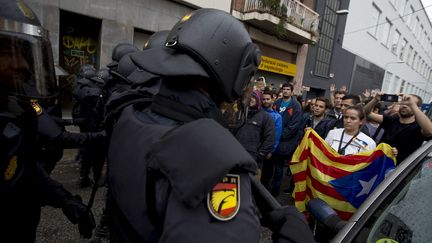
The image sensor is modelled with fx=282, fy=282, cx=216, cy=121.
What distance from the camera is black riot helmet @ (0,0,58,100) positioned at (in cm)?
120

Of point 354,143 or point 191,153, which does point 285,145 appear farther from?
point 191,153

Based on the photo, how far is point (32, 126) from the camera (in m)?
1.38

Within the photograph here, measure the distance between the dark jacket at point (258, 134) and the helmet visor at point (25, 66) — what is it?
7.67 ft

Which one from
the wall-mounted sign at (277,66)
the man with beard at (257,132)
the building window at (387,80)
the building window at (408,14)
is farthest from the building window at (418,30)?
the man with beard at (257,132)

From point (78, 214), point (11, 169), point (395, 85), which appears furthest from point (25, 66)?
point (395, 85)

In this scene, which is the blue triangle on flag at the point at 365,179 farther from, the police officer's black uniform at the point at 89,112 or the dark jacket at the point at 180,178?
the police officer's black uniform at the point at 89,112

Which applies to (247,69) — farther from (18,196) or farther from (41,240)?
(41,240)

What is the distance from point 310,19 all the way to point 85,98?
11.3 meters

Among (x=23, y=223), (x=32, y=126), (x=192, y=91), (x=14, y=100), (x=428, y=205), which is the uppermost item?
(x=192, y=91)

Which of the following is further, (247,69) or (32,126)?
(32,126)

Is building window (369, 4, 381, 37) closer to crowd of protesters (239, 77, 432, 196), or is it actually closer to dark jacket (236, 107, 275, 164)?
crowd of protesters (239, 77, 432, 196)

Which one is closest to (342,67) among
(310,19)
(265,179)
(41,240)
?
(310,19)

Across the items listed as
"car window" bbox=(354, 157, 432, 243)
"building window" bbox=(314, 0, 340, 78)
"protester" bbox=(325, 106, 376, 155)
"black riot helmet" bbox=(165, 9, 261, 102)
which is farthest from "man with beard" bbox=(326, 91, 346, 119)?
"building window" bbox=(314, 0, 340, 78)

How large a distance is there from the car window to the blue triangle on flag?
1252 mm
